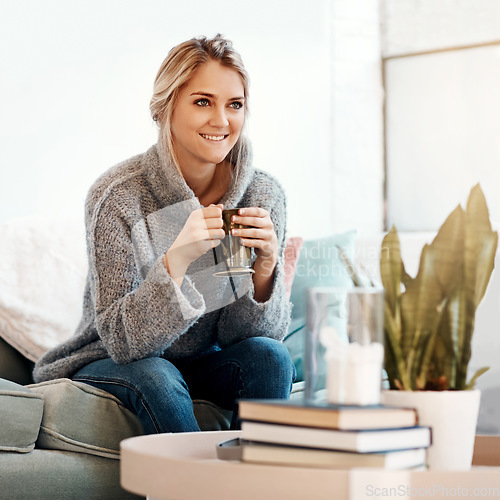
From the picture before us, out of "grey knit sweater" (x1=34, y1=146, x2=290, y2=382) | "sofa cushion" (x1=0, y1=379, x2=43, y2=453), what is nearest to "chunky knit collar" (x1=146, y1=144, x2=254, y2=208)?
"grey knit sweater" (x1=34, y1=146, x2=290, y2=382)

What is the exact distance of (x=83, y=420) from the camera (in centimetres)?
141

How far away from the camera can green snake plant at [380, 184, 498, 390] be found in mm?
841

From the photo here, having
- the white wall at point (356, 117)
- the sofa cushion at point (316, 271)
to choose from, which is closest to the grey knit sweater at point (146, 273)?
the sofa cushion at point (316, 271)

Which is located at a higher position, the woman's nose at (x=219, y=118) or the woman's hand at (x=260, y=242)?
the woman's nose at (x=219, y=118)

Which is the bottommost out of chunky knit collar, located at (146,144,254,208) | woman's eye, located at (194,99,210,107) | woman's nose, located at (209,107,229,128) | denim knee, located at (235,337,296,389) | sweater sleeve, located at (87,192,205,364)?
denim knee, located at (235,337,296,389)

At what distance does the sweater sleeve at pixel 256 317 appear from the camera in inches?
61.4

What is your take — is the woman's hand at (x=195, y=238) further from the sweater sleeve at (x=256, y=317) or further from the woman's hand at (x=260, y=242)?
the sweater sleeve at (x=256, y=317)

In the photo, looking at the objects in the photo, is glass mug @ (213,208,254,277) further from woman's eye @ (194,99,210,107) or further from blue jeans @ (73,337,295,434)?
woman's eye @ (194,99,210,107)

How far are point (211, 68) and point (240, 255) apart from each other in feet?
1.85

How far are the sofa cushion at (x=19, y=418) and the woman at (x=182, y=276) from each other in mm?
145

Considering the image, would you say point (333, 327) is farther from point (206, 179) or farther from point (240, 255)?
point (206, 179)

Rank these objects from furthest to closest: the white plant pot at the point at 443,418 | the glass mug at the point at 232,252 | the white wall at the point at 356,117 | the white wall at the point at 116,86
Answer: the white wall at the point at 356,117 < the white wall at the point at 116,86 < the glass mug at the point at 232,252 < the white plant pot at the point at 443,418

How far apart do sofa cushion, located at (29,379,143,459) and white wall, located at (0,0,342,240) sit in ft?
3.28

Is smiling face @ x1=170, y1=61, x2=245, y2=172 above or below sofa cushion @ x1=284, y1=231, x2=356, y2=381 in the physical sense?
above
